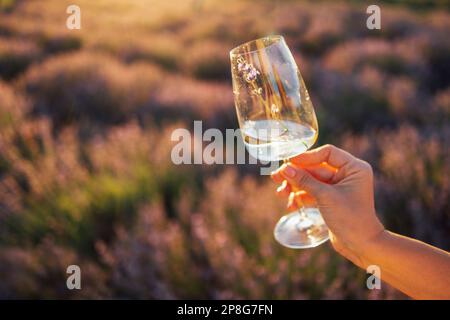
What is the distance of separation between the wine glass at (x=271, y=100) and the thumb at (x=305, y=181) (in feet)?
0.26

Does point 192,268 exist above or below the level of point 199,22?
below

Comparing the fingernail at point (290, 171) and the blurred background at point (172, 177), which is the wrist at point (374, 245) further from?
the blurred background at point (172, 177)

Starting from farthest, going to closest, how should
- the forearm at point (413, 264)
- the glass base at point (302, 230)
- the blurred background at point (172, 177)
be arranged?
the blurred background at point (172, 177) → the glass base at point (302, 230) → the forearm at point (413, 264)

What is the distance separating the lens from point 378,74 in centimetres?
562

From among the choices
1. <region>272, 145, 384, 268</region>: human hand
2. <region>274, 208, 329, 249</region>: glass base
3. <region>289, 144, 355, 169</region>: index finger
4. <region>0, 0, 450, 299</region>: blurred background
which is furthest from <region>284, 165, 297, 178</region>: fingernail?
<region>0, 0, 450, 299</region>: blurred background

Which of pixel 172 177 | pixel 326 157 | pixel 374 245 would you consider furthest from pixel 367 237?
pixel 172 177

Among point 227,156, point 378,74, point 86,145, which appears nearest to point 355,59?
point 378,74

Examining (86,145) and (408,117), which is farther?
(408,117)

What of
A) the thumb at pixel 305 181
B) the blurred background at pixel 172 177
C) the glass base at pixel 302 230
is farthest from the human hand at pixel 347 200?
the blurred background at pixel 172 177

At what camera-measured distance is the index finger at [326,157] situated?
4.52 feet

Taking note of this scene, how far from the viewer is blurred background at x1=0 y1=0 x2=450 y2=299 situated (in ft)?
6.95

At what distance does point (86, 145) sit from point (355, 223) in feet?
8.90

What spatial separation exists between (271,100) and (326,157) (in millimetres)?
263
